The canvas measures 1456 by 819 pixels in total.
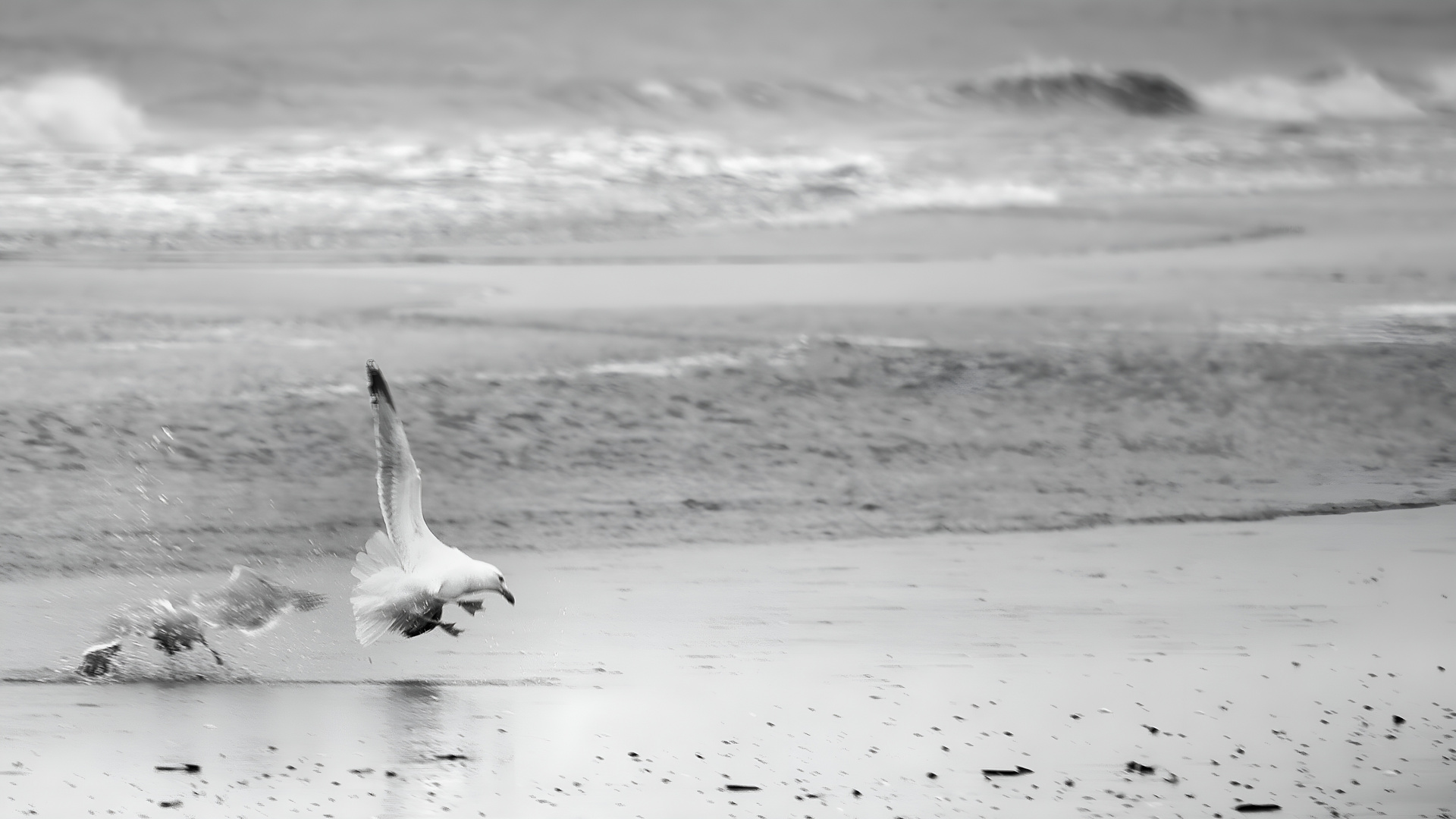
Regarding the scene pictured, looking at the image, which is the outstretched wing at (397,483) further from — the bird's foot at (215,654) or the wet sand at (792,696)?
the bird's foot at (215,654)

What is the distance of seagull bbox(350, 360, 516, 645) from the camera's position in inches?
182

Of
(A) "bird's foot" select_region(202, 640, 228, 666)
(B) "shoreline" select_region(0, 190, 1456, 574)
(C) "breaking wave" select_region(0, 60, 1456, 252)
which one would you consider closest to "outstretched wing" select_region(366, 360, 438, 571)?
(A) "bird's foot" select_region(202, 640, 228, 666)

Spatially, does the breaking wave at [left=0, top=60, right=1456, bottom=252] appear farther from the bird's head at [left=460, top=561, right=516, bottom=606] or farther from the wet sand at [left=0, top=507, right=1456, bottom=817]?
the bird's head at [left=460, top=561, right=516, bottom=606]

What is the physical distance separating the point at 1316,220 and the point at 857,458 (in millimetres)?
5687

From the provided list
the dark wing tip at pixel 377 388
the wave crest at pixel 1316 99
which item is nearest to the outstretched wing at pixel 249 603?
the dark wing tip at pixel 377 388

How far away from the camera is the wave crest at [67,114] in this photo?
10945 mm

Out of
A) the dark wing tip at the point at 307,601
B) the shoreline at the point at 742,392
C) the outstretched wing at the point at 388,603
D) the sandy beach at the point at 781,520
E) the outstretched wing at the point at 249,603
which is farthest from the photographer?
the shoreline at the point at 742,392

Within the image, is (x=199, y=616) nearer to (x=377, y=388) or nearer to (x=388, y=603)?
(x=388, y=603)

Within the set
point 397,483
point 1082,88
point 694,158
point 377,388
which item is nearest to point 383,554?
point 397,483

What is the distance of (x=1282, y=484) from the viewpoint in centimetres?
793

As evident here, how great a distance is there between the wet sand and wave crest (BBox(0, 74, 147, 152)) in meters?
6.10

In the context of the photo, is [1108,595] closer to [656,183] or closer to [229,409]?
[229,409]

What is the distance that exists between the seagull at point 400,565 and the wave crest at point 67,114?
7.43 meters

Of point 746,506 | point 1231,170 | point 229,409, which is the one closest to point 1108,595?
point 746,506
